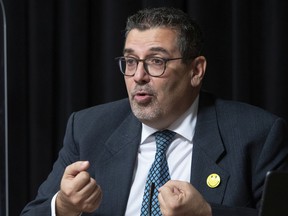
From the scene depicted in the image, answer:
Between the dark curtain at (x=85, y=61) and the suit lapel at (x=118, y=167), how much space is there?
0.57 meters

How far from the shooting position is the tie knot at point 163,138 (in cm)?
202

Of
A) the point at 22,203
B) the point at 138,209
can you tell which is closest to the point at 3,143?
the point at 22,203

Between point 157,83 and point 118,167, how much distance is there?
0.29 m

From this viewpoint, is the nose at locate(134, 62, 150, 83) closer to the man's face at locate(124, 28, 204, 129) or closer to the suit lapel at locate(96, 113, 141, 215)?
the man's face at locate(124, 28, 204, 129)

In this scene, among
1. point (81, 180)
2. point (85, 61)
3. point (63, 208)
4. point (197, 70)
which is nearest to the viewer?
point (81, 180)

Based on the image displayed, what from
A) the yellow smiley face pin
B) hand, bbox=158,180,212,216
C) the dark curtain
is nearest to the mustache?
the yellow smiley face pin

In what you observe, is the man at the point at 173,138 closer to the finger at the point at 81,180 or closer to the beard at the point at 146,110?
the beard at the point at 146,110

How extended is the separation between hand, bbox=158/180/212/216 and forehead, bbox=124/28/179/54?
A: 1.76 ft

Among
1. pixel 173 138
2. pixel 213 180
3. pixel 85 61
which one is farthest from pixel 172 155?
pixel 85 61

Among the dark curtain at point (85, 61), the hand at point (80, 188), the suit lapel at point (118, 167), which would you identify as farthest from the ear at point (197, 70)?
the hand at point (80, 188)

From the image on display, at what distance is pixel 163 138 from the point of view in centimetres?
204

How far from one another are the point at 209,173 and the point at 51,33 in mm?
1046

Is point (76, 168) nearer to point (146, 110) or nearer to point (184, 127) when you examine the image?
point (146, 110)

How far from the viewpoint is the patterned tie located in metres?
1.91
